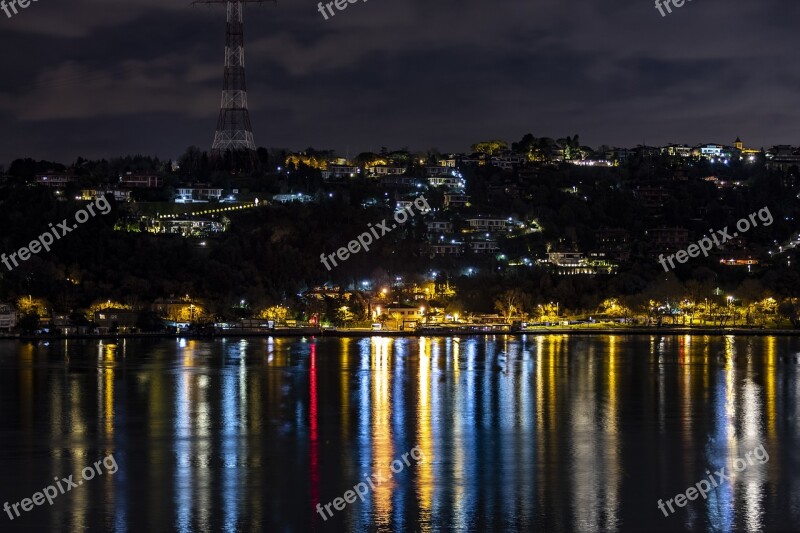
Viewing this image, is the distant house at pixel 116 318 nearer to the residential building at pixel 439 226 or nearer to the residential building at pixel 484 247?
the residential building at pixel 484 247

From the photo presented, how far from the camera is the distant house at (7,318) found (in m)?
28.8

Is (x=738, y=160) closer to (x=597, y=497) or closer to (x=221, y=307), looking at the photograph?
(x=221, y=307)

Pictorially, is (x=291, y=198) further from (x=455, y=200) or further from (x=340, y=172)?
(x=455, y=200)

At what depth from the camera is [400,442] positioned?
1221 centimetres

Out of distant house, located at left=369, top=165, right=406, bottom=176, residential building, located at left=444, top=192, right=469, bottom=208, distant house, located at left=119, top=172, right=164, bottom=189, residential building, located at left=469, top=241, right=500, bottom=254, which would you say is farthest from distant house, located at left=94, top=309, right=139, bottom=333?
distant house, located at left=369, top=165, right=406, bottom=176

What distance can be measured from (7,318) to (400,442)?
65.6 ft

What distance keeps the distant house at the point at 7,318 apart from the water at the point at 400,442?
7.93 metres

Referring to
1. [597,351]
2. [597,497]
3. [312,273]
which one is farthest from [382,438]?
[312,273]

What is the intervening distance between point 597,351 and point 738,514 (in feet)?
48.5

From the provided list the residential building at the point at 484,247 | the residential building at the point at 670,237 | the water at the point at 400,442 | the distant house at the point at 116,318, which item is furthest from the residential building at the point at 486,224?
the water at the point at 400,442

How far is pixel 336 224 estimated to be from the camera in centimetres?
3847

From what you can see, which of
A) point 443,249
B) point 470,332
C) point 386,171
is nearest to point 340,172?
point 386,171

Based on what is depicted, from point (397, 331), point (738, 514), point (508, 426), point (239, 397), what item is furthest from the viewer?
point (397, 331)

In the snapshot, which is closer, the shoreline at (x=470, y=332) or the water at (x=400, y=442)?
the water at (x=400, y=442)
